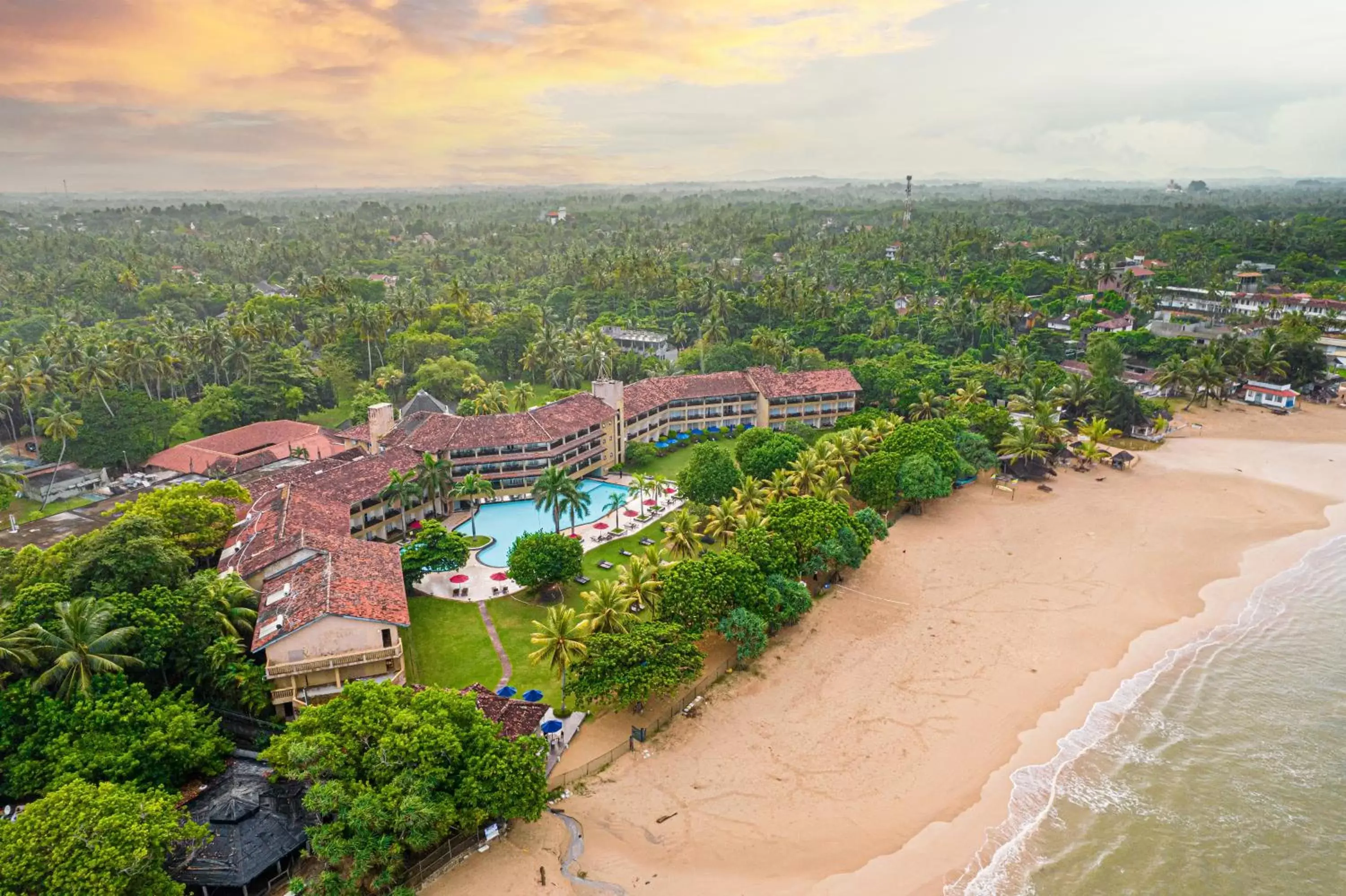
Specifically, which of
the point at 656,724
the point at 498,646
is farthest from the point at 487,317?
the point at 656,724

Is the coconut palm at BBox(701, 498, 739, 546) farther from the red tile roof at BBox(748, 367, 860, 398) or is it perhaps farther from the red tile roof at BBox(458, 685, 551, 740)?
the red tile roof at BBox(748, 367, 860, 398)

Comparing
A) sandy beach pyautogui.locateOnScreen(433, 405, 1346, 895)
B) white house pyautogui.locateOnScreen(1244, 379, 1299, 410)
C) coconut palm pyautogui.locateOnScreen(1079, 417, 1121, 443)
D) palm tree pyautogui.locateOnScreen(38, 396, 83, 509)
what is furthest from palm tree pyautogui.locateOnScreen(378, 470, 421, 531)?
white house pyautogui.locateOnScreen(1244, 379, 1299, 410)

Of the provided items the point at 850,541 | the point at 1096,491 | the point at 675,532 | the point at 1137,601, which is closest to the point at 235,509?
the point at 675,532

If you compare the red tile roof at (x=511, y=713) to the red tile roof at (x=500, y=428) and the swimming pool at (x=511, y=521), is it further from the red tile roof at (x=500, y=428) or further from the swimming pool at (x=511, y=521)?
the red tile roof at (x=500, y=428)

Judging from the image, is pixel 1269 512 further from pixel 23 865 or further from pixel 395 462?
pixel 23 865

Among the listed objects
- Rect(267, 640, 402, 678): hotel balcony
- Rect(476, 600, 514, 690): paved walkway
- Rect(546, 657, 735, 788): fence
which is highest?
Rect(267, 640, 402, 678): hotel balcony

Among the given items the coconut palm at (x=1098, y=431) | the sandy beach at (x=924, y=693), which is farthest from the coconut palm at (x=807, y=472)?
the coconut palm at (x=1098, y=431)
